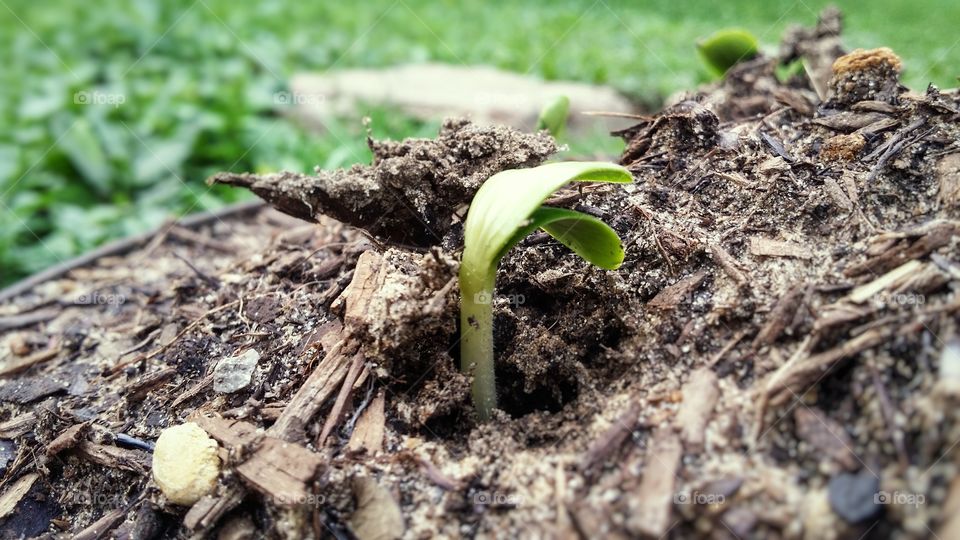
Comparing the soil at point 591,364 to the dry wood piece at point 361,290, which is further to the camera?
the dry wood piece at point 361,290

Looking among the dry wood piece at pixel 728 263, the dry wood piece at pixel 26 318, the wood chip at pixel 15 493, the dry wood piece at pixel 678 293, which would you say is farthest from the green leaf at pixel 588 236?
the dry wood piece at pixel 26 318

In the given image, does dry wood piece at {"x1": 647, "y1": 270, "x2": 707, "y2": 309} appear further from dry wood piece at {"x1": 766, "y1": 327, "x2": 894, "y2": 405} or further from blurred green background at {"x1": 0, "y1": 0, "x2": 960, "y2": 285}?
blurred green background at {"x1": 0, "y1": 0, "x2": 960, "y2": 285}

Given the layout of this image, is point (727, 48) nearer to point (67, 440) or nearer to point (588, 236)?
point (588, 236)

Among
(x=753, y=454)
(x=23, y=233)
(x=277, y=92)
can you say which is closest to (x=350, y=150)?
(x=277, y=92)

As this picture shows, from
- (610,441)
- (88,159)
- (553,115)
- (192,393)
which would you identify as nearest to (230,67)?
(88,159)

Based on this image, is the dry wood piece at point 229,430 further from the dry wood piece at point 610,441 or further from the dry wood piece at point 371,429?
the dry wood piece at point 610,441

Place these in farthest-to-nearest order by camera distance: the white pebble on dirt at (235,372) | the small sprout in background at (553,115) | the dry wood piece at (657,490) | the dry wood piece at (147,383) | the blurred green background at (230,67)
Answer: the blurred green background at (230,67) → the small sprout in background at (553,115) → the dry wood piece at (147,383) → the white pebble on dirt at (235,372) → the dry wood piece at (657,490)
